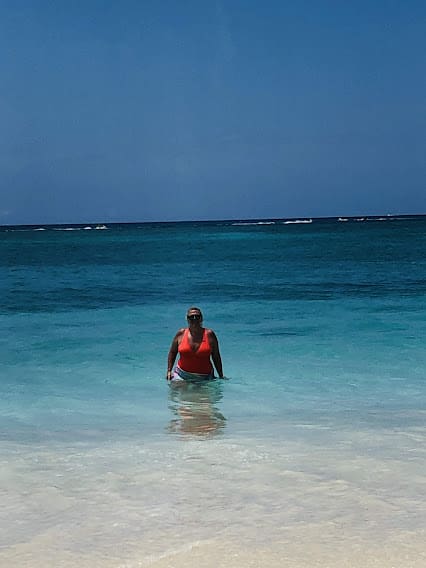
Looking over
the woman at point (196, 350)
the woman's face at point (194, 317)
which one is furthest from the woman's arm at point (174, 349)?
the woman's face at point (194, 317)

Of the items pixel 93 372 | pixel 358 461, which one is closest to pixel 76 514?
pixel 358 461

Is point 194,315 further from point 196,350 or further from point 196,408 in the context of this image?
point 196,408

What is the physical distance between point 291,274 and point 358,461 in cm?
2528

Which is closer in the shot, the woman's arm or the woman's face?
the woman's face

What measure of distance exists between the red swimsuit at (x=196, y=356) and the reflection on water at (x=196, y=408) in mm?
166

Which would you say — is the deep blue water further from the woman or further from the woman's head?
the woman's head

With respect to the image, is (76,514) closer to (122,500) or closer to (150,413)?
(122,500)

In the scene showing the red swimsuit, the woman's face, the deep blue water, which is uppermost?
the woman's face

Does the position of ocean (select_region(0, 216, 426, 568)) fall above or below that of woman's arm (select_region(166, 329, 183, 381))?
below

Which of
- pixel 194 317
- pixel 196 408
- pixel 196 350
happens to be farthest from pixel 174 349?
pixel 196 408

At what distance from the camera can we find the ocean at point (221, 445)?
4.38 m

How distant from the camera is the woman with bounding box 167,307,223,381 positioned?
9.20m

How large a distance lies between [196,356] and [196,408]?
3.58ft

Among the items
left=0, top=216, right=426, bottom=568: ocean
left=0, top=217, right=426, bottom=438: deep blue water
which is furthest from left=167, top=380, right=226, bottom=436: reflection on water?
left=0, top=217, right=426, bottom=438: deep blue water
